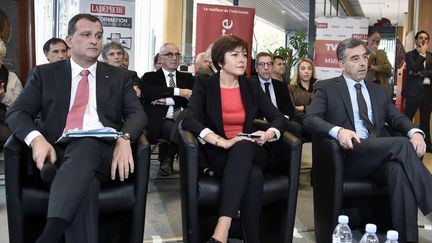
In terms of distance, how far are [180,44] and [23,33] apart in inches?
132

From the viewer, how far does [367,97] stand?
3.09 metres

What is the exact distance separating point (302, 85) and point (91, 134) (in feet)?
9.44

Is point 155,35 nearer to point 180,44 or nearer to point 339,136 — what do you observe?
point 180,44

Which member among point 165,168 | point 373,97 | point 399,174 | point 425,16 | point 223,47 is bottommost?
point 165,168

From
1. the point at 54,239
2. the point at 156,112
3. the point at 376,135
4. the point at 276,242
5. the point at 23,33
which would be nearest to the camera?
the point at 54,239

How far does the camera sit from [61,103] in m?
2.62

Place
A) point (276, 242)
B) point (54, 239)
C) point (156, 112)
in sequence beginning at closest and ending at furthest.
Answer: point (54, 239) < point (276, 242) < point (156, 112)

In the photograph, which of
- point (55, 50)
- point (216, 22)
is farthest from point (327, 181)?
point (216, 22)

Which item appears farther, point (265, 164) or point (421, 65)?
point (421, 65)

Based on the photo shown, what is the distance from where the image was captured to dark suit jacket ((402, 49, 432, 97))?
6.17 meters

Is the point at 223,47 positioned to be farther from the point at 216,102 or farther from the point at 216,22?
the point at 216,22

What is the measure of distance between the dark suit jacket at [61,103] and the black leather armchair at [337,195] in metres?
1.03

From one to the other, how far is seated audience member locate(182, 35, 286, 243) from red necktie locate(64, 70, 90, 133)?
0.57 m

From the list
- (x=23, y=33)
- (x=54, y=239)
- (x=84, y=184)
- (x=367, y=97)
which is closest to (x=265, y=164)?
(x=367, y=97)
